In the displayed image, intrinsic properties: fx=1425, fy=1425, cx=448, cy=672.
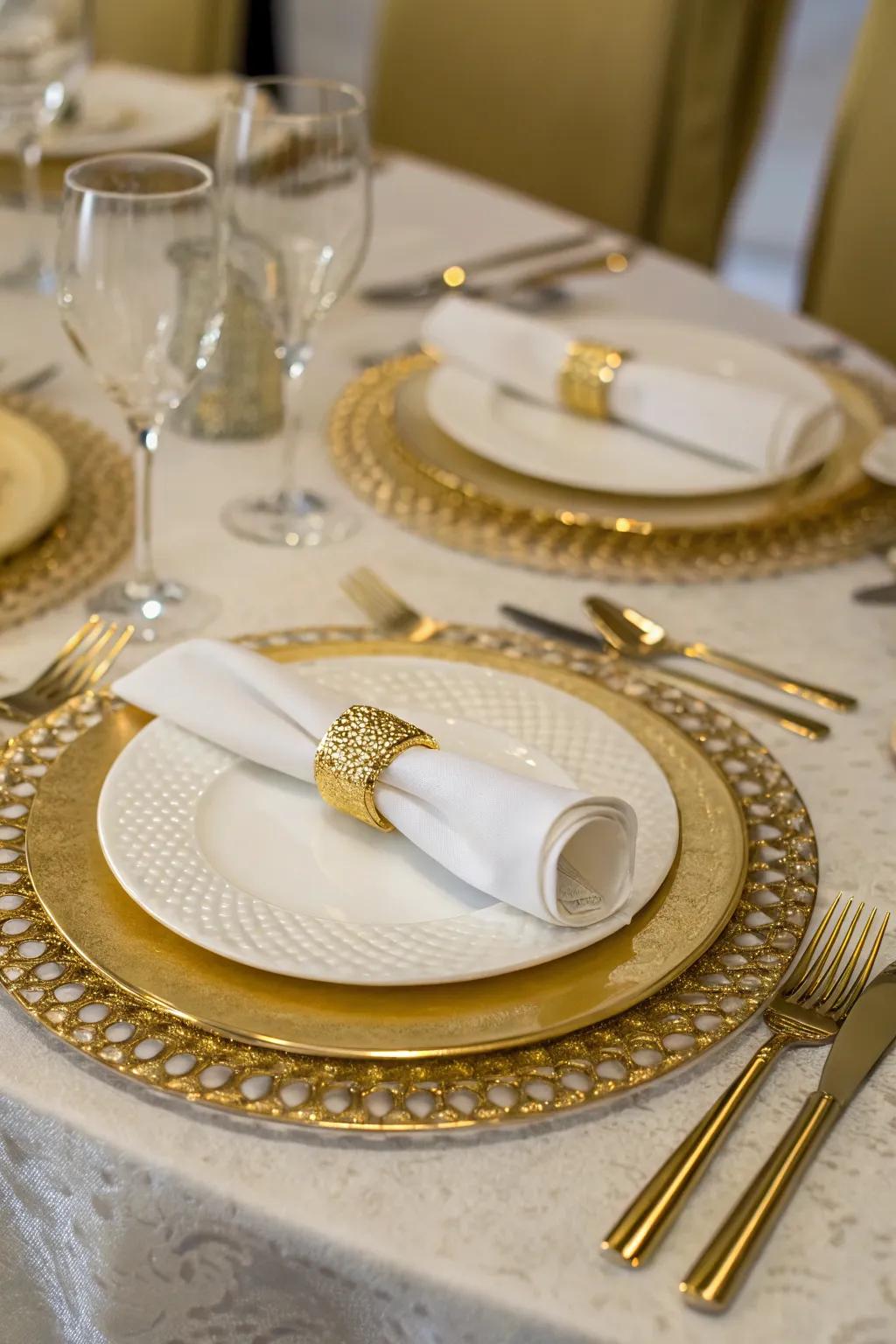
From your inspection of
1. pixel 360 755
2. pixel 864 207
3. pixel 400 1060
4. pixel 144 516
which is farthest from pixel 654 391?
pixel 864 207

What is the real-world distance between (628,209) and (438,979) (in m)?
1.62

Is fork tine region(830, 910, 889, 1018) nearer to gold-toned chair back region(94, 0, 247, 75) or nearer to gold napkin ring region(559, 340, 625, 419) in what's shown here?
gold napkin ring region(559, 340, 625, 419)

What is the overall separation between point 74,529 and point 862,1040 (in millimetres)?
551

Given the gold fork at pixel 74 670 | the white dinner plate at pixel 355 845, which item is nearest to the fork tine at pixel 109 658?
the gold fork at pixel 74 670

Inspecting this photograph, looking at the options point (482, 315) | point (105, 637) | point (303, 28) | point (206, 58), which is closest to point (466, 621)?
point (105, 637)

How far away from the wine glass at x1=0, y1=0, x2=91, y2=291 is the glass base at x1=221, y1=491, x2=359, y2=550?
418 mm

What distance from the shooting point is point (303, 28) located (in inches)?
240

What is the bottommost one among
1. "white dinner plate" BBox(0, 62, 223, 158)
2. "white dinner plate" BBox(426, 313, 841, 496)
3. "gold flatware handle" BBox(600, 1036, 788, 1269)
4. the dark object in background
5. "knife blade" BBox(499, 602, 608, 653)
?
the dark object in background

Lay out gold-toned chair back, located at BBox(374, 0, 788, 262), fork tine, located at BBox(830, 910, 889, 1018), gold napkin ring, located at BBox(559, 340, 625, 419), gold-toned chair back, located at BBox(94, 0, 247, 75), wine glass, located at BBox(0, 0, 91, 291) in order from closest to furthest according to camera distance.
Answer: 1. fork tine, located at BBox(830, 910, 889, 1018)
2. gold napkin ring, located at BBox(559, 340, 625, 419)
3. wine glass, located at BBox(0, 0, 91, 291)
4. gold-toned chair back, located at BBox(374, 0, 788, 262)
5. gold-toned chair back, located at BBox(94, 0, 247, 75)

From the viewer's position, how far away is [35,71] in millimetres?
1215

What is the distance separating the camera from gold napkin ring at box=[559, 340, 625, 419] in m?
0.99

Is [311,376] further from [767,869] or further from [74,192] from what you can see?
[767,869]

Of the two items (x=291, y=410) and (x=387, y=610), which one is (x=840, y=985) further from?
(x=291, y=410)

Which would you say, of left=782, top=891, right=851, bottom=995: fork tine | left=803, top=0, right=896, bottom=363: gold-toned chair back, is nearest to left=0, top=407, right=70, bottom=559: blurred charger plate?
left=782, top=891, right=851, bottom=995: fork tine
